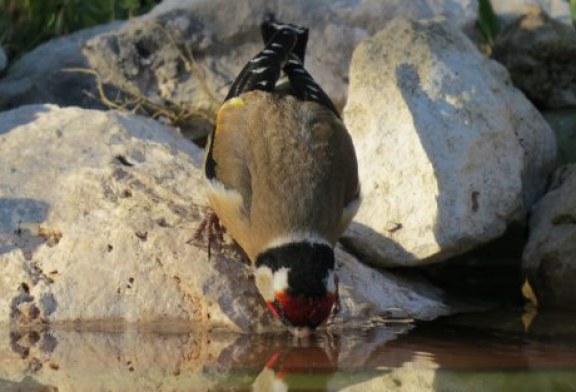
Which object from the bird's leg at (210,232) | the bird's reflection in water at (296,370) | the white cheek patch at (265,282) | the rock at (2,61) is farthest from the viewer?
the rock at (2,61)

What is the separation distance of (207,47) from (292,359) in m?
3.67

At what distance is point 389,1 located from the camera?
30.0 feet

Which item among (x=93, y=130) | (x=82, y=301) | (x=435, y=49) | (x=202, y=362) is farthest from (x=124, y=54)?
(x=202, y=362)

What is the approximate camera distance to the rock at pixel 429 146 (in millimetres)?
7125

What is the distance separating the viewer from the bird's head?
5.77 m

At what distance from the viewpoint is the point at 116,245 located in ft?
21.1

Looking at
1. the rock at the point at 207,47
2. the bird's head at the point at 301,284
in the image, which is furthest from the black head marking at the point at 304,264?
the rock at the point at 207,47

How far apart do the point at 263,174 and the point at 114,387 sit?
1.68m

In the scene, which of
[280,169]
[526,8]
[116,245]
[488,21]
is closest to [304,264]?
[280,169]

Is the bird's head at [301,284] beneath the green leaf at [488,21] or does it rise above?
above

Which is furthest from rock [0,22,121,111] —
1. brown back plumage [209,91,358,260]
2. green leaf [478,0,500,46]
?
green leaf [478,0,500,46]

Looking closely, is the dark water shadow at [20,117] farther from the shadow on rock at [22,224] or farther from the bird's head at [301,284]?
the bird's head at [301,284]

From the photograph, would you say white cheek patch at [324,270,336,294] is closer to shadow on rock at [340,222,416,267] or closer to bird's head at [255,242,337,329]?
bird's head at [255,242,337,329]

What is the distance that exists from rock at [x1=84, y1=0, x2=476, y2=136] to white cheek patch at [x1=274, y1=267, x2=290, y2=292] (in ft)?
9.48
